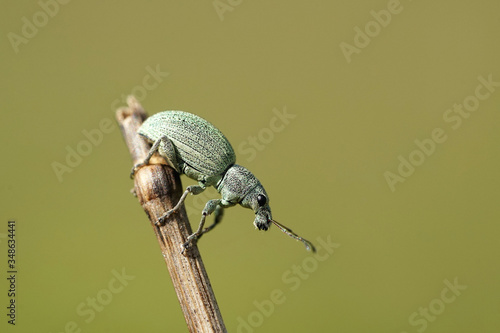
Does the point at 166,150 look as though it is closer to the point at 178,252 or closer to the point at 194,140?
the point at 194,140

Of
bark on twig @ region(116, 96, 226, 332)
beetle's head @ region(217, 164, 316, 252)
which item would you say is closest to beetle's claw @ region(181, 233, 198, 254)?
bark on twig @ region(116, 96, 226, 332)

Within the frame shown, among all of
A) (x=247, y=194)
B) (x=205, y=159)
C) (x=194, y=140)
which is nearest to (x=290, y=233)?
(x=247, y=194)

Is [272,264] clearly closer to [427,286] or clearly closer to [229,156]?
[427,286]

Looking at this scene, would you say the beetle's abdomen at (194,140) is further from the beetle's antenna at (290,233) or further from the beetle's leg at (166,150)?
the beetle's antenna at (290,233)

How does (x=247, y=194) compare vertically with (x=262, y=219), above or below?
above

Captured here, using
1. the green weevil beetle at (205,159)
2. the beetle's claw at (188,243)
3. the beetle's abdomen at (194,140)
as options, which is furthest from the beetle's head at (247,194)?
the beetle's claw at (188,243)

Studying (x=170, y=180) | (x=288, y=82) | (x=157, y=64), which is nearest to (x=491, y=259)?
(x=288, y=82)
